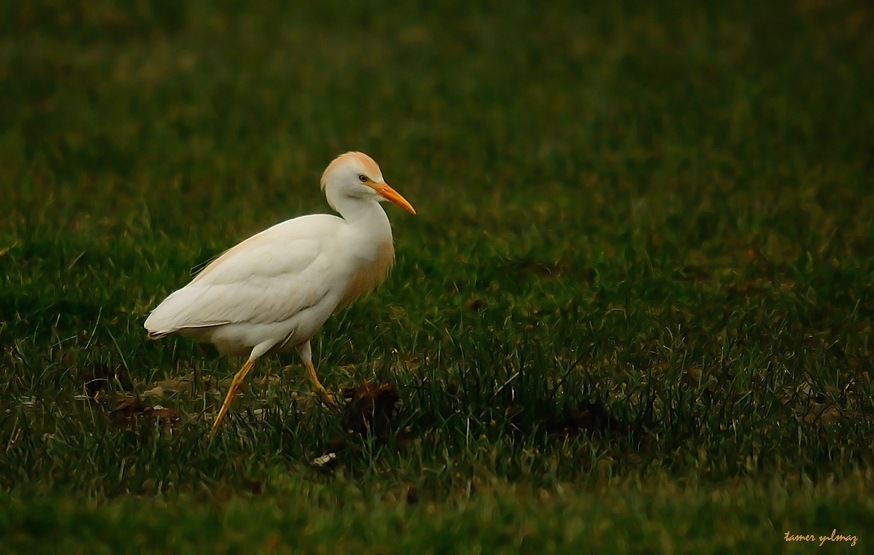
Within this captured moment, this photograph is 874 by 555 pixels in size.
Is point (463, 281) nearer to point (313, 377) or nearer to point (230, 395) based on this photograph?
point (313, 377)

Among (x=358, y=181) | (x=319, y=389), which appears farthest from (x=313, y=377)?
(x=358, y=181)

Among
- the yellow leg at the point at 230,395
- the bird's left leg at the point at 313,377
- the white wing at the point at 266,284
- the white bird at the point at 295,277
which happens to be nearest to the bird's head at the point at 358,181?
the white bird at the point at 295,277

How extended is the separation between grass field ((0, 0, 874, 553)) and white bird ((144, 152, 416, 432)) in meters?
0.35

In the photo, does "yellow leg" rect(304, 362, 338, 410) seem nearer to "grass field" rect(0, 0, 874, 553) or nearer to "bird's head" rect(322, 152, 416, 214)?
"grass field" rect(0, 0, 874, 553)

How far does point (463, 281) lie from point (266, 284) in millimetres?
2032

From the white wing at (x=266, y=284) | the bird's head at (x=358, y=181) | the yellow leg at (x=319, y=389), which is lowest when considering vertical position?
the yellow leg at (x=319, y=389)

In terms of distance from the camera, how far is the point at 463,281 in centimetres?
698

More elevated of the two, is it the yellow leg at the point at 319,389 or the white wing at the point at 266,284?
the white wing at the point at 266,284

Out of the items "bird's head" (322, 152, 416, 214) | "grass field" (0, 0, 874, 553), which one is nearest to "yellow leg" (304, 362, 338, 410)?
"grass field" (0, 0, 874, 553)

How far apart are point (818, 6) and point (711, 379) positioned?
1086 centimetres

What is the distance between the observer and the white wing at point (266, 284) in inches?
201

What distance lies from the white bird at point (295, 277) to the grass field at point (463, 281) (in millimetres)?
354

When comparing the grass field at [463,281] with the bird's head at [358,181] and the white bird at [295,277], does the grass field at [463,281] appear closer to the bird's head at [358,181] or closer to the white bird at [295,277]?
the white bird at [295,277]

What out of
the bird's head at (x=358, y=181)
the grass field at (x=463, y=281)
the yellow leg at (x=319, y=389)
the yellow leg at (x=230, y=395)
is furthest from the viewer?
the bird's head at (x=358, y=181)
